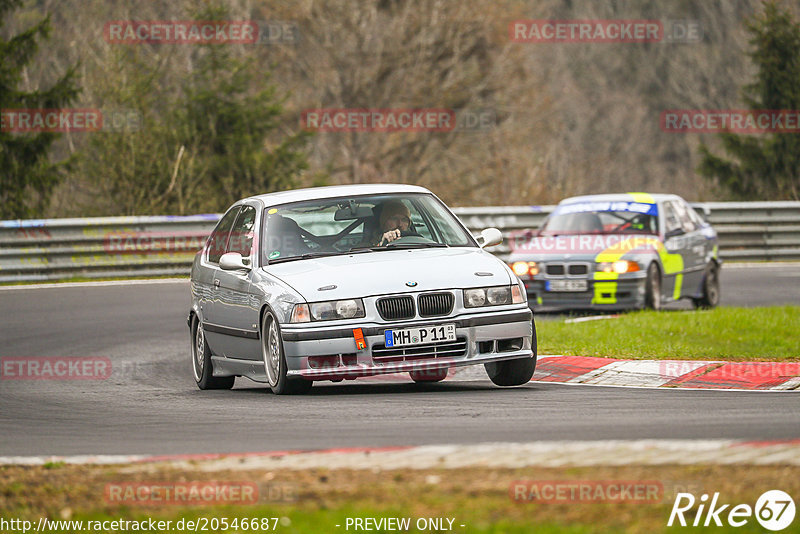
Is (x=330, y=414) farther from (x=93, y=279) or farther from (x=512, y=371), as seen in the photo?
(x=93, y=279)

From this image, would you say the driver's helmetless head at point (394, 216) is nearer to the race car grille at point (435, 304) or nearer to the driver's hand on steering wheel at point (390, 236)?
the driver's hand on steering wheel at point (390, 236)

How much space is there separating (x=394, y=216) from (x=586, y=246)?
724 centimetres

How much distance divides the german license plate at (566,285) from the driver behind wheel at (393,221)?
6.68 m

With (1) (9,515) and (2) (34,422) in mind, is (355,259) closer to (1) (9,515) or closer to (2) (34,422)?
(2) (34,422)

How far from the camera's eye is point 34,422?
9008mm

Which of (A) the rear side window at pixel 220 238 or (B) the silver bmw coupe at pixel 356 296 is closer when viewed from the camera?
(B) the silver bmw coupe at pixel 356 296

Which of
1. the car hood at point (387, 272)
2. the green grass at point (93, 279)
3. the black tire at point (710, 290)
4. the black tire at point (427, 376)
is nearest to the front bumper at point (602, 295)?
the black tire at point (710, 290)

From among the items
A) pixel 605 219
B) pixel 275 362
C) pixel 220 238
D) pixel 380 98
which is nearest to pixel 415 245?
pixel 275 362

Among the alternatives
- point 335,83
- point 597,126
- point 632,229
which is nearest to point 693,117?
point 597,126

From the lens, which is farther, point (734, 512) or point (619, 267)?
point (619, 267)

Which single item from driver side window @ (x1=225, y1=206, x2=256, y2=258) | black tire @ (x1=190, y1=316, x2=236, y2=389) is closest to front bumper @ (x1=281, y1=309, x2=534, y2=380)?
driver side window @ (x1=225, y1=206, x2=256, y2=258)

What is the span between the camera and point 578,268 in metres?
17.4

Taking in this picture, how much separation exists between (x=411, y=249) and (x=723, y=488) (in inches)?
217

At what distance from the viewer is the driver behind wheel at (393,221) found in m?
10.8
